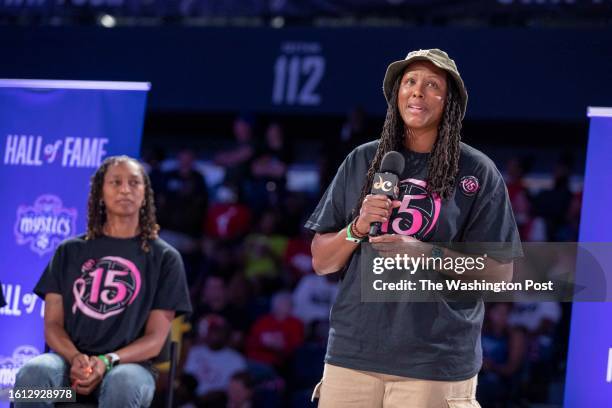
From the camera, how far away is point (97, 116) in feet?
15.5

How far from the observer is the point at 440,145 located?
2826mm

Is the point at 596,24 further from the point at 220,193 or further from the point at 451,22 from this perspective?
the point at 220,193

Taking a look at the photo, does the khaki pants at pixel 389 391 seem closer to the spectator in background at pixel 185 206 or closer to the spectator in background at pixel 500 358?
the spectator in background at pixel 500 358

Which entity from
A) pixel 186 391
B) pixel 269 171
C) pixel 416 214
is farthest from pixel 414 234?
pixel 269 171

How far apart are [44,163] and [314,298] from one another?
105 inches

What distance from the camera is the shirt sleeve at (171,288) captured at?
412 cm

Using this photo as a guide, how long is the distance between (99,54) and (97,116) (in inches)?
138

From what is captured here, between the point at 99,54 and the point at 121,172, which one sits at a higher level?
the point at 99,54

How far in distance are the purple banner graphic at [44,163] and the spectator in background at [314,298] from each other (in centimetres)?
249

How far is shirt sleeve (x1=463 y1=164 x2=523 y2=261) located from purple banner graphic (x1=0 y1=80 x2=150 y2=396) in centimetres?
234

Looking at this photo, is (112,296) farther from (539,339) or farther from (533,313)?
(533,313)

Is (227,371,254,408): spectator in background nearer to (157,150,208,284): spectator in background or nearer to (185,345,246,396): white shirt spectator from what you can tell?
(185,345,246,396): white shirt spectator

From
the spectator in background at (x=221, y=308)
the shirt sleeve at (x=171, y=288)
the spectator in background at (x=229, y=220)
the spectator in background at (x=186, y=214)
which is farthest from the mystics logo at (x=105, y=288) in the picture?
the spectator in background at (x=229, y=220)

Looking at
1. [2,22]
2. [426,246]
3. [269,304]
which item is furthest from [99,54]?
[426,246]
